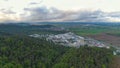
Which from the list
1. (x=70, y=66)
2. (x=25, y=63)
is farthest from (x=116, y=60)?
(x=25, y=63)

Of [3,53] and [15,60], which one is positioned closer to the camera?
[15,60]

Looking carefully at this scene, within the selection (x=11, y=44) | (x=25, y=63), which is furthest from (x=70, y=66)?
(x=11, y=44)

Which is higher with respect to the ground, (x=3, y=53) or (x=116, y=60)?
(x=3, y=53)

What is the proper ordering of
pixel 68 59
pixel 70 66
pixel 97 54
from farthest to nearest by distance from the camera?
pixel 97 54 < pixel 68 59 < pixel 70 66

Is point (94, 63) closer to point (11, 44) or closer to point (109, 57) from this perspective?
point (109, 57)

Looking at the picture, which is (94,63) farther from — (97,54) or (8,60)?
(8,60)

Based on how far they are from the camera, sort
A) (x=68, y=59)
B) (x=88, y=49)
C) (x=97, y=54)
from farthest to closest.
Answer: (x=88, y=49)
(x=97, y=54)
(x=68, y=59)

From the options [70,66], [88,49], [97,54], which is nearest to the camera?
[70,66]
